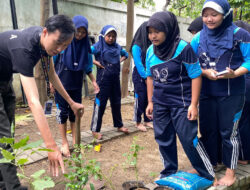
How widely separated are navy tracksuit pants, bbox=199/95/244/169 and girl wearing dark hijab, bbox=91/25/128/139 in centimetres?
187

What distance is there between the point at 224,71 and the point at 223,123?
1.88 feet

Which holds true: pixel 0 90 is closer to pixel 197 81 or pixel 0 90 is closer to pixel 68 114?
pixel 68 114

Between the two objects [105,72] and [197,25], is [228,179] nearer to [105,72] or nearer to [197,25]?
[197,25]

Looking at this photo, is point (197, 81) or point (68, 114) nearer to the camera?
point (197, 81)

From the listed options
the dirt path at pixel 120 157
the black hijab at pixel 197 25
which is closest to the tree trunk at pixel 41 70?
the dirt path at pixel 120 157

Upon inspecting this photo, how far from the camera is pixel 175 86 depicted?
2412mm

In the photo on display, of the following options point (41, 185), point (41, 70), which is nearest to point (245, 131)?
point (41, 185)

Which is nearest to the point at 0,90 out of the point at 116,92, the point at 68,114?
the point at 68,114

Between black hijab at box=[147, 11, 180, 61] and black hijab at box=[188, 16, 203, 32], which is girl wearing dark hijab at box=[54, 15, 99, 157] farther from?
black hijab at box=[188, 16, 203, 32]

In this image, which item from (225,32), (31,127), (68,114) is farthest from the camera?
(31,127)

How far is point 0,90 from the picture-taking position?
7.84ft

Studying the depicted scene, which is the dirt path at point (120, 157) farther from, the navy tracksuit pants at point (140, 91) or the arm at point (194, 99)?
the arm at point (194, 99)

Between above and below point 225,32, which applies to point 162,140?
below

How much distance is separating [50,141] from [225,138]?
6.05ft
